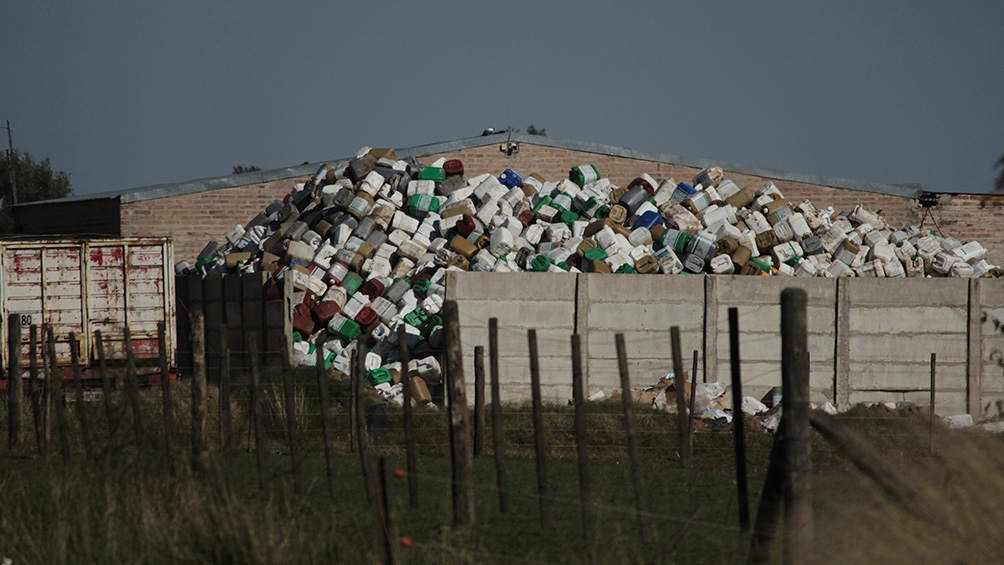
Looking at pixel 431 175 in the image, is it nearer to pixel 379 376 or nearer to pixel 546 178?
pixel 546 178

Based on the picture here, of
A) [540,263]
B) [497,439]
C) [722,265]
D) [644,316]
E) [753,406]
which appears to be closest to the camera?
[497,439]

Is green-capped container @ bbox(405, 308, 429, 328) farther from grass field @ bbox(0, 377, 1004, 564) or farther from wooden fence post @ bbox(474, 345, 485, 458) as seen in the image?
grass field @ bbox(0, 377, 1004, 564)

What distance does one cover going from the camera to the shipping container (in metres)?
15.4

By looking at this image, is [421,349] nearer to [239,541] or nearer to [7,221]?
[239,541]

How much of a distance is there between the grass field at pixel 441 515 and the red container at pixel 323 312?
648cm

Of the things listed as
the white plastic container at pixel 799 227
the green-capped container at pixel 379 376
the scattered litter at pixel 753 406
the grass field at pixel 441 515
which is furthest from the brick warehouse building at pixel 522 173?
the grass field at pixel 441 515

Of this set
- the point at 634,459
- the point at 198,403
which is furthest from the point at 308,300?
the point at 634,459

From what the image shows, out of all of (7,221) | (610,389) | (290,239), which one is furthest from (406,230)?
(7,221)

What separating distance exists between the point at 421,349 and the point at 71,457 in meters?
7.22

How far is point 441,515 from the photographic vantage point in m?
8.04

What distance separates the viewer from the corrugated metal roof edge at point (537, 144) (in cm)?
2406

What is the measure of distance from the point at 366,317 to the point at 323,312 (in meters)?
0.74

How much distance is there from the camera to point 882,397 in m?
16.0

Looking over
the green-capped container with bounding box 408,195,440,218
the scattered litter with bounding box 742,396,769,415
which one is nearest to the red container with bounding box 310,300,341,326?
the green-capped container with bounding box 408,195,440,218
